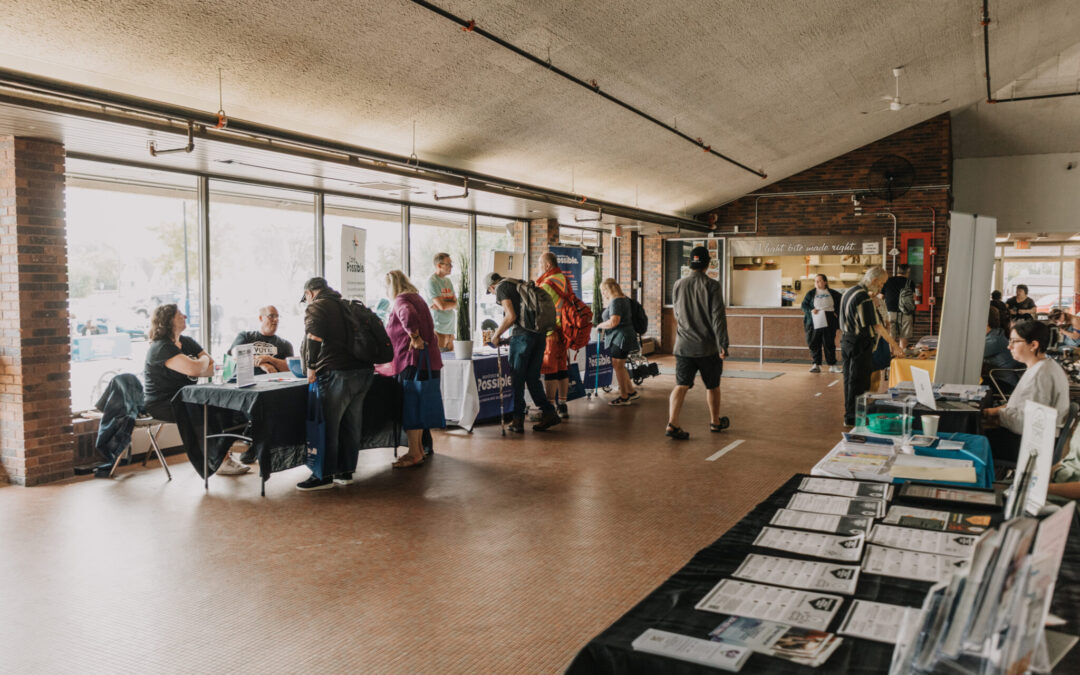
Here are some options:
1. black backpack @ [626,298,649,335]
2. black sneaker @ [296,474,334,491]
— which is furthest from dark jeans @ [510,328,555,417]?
black sneaker @ [296,474,334,491]

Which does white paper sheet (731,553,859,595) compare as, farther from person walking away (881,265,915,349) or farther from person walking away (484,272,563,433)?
person walking away (881,265,915,349)

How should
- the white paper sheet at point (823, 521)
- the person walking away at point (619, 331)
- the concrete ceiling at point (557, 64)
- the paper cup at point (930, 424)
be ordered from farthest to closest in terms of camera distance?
1. the person walking away at point (619, 331)
2. the concrete ceiling at point (557, 64)
3. the paper cup at point (930, 424)
4. the white paper sheet at point (823, 521)

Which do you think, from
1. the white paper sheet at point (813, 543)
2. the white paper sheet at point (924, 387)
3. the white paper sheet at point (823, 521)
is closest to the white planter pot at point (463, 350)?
the white paper sheet at point (924, 387)

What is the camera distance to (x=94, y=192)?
23.2ft

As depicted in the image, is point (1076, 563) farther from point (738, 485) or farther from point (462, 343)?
point (462, 343)

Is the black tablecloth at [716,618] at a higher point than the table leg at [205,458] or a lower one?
higher

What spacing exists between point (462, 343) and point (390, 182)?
1.98 metres

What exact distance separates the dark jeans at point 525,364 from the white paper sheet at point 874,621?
588 centimetres

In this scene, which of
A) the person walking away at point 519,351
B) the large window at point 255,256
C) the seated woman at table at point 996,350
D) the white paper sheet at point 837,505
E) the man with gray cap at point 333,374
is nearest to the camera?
the white paper sheet at point 837,505

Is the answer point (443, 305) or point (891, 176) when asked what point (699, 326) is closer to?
point (443, 305)

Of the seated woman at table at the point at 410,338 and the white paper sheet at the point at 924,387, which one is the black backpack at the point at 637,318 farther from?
the white paper sheet at the point at 924,387

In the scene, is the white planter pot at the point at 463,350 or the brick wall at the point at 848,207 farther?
the brick wall at the point at 848,207

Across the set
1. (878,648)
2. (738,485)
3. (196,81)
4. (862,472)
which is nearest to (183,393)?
(196,81)

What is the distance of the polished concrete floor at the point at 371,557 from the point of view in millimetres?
3211
